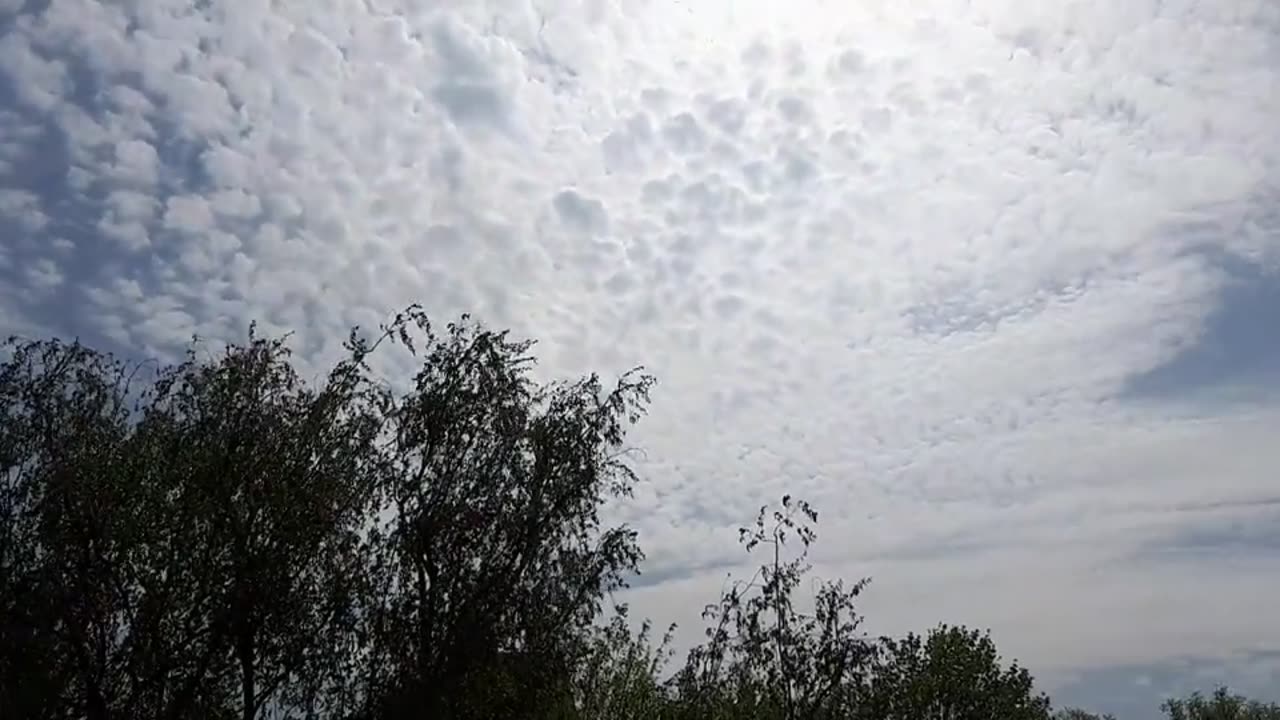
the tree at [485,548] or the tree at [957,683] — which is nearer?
the tree at [485,548]

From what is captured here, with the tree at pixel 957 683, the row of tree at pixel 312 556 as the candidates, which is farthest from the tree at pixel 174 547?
the tree at pixel 957 683

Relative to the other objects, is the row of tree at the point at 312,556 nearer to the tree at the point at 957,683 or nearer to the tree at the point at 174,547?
the tree at the point at 174,547

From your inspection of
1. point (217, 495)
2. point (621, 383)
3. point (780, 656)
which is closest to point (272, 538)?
point (217, 495)

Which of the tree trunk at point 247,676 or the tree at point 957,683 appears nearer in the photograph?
the tree trunk at point 247,676

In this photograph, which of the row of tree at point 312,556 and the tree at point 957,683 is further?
the tree at point 957,683

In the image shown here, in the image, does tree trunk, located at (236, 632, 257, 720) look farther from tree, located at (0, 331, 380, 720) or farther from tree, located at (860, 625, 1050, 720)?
tree, located at (860, 625, 1050, 720)

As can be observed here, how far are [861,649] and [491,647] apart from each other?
8.17 meters

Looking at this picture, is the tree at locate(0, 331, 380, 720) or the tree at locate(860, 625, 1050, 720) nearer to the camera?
the tree at locate(0, 331, 380, 720)

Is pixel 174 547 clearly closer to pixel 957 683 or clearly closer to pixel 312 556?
pixel 312 556

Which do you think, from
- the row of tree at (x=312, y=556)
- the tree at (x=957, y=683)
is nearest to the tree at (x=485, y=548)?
the row of tree at (x=312, y=556)

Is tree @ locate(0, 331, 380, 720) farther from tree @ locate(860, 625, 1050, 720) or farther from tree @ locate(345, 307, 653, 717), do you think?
tree @ locate(860, 625, 1050, 720)

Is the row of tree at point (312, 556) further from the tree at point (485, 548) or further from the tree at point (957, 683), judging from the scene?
the tree at point (957, 683)

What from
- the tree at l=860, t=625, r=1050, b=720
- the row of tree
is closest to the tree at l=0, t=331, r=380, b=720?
the row of tree

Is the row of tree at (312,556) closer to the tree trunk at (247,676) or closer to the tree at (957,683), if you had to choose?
the tree trunk at (247,676)
